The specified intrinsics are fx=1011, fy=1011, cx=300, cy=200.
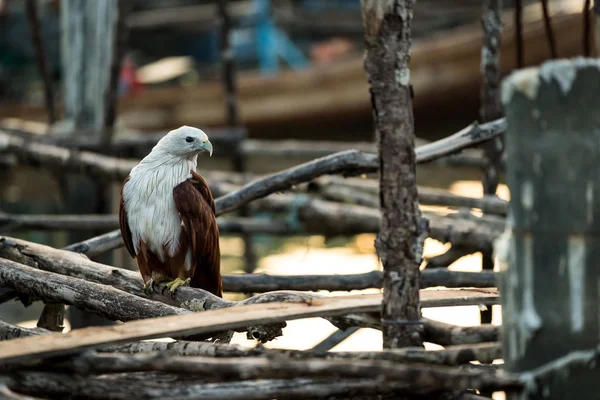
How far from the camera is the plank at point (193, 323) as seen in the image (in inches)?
107

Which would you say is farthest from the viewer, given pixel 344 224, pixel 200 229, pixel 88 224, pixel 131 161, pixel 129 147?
pixel 129 147

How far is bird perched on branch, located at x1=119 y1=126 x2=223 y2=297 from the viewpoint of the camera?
4.04 metres

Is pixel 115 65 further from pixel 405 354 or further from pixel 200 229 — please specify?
pixel 405 354

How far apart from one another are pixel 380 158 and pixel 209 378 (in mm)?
778

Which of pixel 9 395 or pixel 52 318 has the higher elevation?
pixel 52 318

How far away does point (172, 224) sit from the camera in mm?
4102

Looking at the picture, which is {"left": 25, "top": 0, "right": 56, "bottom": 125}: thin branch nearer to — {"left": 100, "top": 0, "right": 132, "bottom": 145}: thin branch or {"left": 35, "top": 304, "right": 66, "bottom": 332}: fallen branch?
{"left": 100, "top": 0, "right": 132, "bottom": 145}: thin branch

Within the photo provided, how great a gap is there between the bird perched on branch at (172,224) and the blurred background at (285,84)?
545 centimetres

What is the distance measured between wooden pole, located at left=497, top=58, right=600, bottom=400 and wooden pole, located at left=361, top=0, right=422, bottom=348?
38 cm

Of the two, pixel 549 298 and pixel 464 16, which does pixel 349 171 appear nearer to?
pixel 549 298

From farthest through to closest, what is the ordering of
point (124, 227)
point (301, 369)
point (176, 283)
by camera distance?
point (124, 227) → point (176, 283) → point (301, 369)

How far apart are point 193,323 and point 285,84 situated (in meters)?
9.10

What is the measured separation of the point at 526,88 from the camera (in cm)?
238

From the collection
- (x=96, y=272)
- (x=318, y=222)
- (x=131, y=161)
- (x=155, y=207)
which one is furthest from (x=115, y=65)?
(x=96, y=272)
